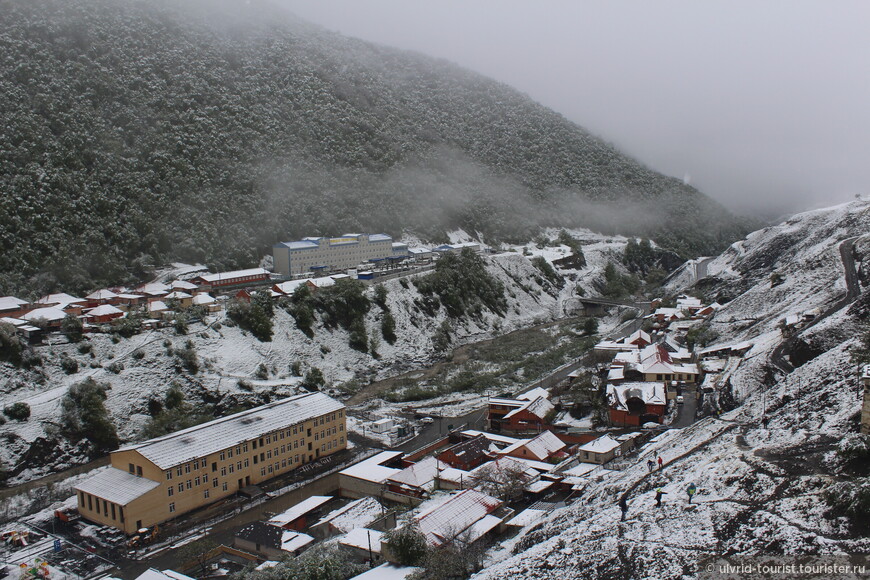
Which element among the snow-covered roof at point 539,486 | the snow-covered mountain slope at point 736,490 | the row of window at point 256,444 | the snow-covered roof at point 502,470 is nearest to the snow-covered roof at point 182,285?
the row of window at point 256,444

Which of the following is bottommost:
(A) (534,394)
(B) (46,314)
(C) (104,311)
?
(A) (534,394)

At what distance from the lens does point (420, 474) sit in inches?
1305

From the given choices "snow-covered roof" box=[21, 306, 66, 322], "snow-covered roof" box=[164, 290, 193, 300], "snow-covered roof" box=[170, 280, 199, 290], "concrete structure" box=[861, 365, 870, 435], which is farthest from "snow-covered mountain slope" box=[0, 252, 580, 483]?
"concrete structure" box=[861, 365, 870, 435]

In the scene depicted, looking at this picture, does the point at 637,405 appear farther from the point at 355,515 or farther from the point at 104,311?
the point at 104,311

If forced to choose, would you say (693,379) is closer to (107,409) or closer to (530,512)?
(530,512)

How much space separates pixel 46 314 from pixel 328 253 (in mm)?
33246

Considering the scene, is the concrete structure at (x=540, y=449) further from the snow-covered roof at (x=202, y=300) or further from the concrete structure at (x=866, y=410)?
the snow-covered roof at (x=202, y=300)

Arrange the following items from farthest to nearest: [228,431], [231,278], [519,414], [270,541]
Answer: [231,278], [519,414], [228,431], [270,541]

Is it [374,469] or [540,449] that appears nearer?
[374,469]

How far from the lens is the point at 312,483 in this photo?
3638cm

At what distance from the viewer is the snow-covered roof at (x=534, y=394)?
4406 cm

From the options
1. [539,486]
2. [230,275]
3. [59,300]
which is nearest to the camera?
[539,486]

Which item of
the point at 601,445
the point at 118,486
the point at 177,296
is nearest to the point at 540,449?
the point at 601,445

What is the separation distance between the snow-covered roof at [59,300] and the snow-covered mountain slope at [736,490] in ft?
138
